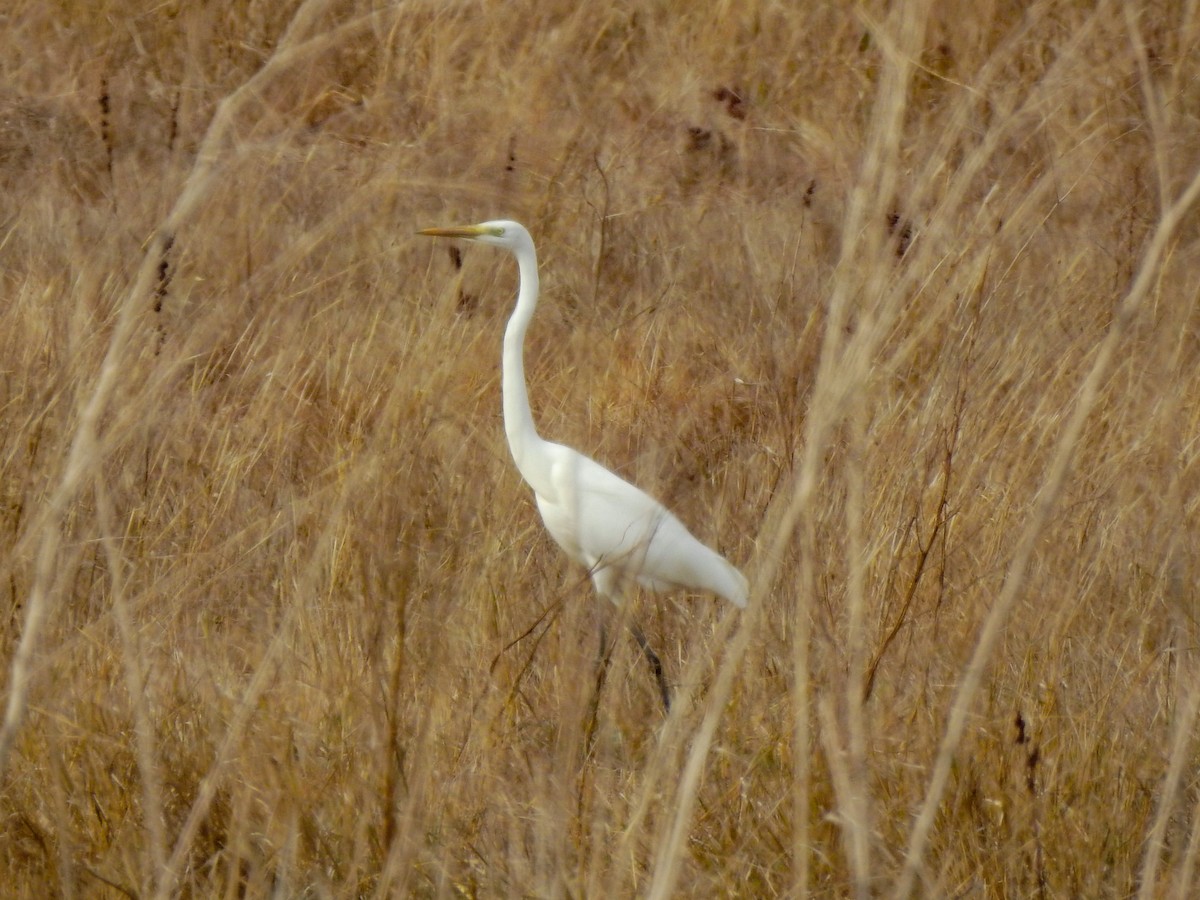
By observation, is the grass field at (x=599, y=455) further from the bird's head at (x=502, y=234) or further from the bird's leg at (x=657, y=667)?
the bird's head at (x=502, y=234)

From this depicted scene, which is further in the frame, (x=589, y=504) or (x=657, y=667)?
(x=589, y=504)

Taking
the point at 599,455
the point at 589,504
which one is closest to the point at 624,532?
the point at 589,504

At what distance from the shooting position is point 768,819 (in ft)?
5.88

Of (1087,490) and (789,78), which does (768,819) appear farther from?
(789,78)

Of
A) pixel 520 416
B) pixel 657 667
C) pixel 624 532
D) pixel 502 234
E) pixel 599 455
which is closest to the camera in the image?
pixel 657 667

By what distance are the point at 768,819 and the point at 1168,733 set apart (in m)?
0.56

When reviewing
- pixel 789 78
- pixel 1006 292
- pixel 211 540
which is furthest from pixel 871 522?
pixel 789 78

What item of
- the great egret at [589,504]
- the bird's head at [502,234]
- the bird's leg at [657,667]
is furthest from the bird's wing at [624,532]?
the bird's head at [502,234]

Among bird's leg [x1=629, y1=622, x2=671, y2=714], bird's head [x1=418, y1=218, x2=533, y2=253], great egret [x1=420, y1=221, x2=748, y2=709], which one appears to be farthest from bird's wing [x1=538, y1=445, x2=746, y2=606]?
bird's head [x1=418, y1=218, x2=533, y2=253]

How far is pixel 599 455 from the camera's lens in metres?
3.73

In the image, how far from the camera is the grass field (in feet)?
4.49

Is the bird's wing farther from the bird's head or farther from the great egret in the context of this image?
the bird's head

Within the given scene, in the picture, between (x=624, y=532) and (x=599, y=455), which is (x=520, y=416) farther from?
(x=599, y=455)

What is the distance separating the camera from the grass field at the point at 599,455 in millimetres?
1368
